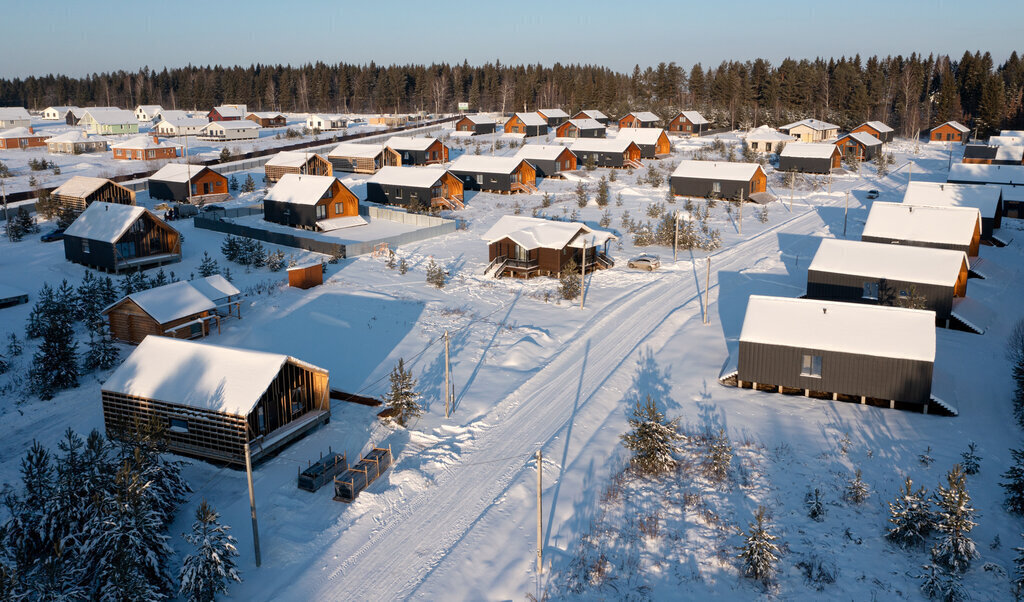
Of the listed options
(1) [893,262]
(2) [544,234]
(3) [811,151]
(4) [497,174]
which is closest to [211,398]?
(2) [544,234]

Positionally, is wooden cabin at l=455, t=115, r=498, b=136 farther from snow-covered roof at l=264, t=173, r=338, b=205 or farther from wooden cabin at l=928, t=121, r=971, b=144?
wooden cabin at l=928, t=121, r=971, b=144

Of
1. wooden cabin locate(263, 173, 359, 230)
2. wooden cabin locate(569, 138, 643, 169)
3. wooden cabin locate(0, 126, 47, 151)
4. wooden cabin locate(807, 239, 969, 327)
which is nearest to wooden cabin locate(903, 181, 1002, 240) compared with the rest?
wooden cabin locate(807, 239, 969, 327)

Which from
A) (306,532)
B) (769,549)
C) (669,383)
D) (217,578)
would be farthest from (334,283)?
(769,549)

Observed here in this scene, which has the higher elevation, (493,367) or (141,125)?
(141,125)

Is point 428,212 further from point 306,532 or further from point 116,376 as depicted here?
point 306,532

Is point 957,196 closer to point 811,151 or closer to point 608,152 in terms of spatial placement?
point 811,151
